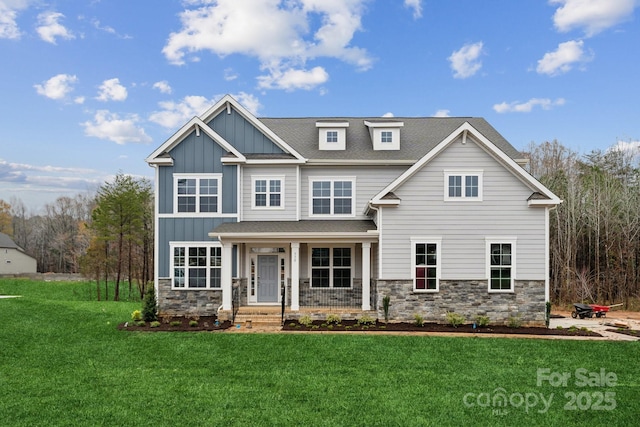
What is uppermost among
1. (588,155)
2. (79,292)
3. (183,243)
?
(588,155)

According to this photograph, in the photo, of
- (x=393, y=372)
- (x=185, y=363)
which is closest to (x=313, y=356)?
(x=393, y=372)


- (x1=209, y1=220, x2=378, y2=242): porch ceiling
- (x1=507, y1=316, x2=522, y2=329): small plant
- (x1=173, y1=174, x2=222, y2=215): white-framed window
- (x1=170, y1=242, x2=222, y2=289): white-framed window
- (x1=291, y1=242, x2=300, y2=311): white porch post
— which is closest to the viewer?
(x1=507, y1=316, x2=522, y2=329): small plant

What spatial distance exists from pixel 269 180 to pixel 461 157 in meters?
7.09

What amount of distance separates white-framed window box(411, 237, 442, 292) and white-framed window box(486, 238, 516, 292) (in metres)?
1.76

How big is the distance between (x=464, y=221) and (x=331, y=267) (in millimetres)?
5311

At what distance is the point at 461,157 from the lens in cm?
1496

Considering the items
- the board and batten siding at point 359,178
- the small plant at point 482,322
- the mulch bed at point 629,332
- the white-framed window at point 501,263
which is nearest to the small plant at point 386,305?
the small plant at point 482,322

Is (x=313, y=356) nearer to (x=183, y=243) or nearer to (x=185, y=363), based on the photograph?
(x=185, y=363)

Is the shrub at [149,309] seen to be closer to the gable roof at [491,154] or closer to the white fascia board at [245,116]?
the white fascia board at [245,116]

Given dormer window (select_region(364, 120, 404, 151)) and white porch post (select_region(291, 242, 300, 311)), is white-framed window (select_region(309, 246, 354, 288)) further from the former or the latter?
dormer window (select_region(364, 120, 404, 151))

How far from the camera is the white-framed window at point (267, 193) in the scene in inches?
666

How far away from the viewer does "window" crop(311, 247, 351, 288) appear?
17062 millimetres

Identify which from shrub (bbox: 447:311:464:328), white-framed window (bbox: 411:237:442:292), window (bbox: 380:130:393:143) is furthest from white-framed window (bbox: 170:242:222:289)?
shrub (bbox: 447:311:464:328)

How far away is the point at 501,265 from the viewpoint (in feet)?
49.0
